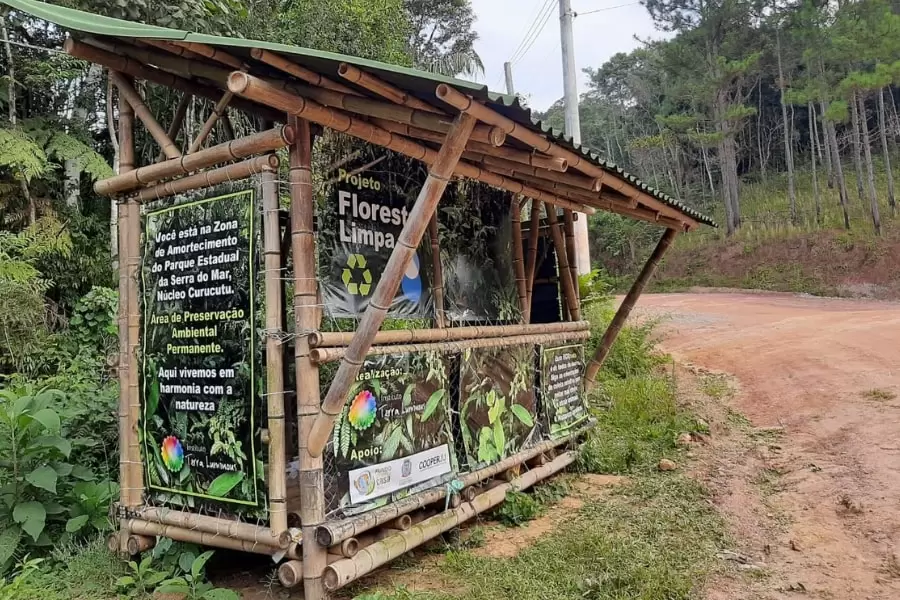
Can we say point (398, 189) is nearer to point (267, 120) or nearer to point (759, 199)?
point (267, 120)

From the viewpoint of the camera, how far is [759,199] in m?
30.1

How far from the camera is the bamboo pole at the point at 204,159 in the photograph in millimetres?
3000

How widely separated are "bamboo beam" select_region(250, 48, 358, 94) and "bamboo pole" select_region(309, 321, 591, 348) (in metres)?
1.13

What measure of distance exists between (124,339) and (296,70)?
1902mm

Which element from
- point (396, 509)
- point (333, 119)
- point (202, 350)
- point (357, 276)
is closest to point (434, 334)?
point (357, 276)

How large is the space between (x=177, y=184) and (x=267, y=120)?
2.01ft

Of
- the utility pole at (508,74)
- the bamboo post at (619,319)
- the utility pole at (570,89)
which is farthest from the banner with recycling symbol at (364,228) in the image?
the utility pole at (508,74)

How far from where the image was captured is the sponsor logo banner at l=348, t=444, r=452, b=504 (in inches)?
131

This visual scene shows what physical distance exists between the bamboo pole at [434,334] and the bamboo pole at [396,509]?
2.87ft

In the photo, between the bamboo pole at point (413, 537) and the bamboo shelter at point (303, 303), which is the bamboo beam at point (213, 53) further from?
the bamboo pole at point (413, 537)

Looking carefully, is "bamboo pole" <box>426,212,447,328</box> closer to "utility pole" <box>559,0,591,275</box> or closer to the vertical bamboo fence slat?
the vertical bamboo fence slat

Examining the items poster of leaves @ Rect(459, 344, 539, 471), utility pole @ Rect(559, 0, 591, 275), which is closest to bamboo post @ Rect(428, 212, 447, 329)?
poster of leaves @ Rect(459, 344, 539, 471)

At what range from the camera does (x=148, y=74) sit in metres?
3.53

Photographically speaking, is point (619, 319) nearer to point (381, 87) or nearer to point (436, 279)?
point (436, 279)
